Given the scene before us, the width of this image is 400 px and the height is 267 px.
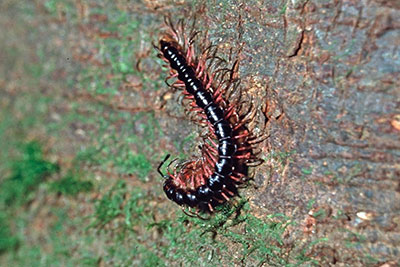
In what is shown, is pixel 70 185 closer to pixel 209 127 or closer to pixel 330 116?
pixel 209 127

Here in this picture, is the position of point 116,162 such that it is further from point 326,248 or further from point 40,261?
point 326,248

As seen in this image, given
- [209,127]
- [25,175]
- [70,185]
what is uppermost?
[209,127]

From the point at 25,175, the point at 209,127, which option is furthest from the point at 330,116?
the point at 25,175

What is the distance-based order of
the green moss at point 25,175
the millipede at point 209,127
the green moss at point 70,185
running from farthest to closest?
the green moss at point 25,175
the green moss at point 70,185
the millipede at point 209,127

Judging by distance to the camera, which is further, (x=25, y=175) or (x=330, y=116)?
(x=25, y=175)

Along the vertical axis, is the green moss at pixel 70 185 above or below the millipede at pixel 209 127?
below

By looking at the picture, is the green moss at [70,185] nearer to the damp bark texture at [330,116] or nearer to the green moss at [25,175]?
the green moss at [25,175]

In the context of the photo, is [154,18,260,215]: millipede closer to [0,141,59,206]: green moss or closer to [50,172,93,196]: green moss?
[50,172,93,196]: green moss

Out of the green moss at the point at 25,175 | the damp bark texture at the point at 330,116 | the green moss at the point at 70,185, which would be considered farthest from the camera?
the green moss at the point at 25,175

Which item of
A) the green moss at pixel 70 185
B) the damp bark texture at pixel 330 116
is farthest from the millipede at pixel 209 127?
the green moss at pixel 70 185

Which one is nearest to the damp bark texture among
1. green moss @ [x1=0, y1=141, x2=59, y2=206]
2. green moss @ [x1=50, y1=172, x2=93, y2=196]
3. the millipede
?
the millipede
